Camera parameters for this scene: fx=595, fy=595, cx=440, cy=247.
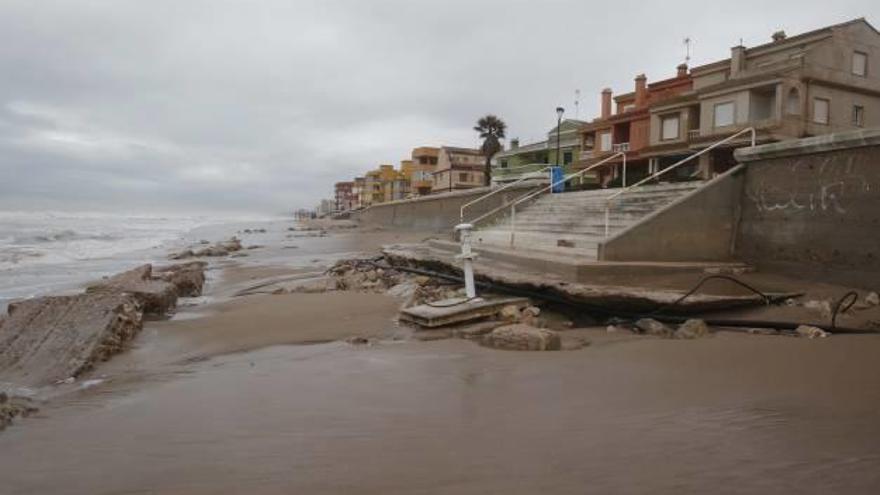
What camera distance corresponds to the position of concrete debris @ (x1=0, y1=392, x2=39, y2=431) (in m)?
4.08

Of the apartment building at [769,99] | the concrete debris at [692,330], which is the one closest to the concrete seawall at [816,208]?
the concrete debris at [692,330]

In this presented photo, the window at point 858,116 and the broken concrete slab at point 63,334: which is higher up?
the window at point 858,116

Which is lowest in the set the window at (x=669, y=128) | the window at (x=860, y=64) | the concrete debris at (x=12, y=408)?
the concrete debris at (x=12, y=408)

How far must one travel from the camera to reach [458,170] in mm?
70125

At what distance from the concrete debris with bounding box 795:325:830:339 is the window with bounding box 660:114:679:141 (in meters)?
29.8

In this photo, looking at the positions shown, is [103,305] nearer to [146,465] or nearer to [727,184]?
[146,465]

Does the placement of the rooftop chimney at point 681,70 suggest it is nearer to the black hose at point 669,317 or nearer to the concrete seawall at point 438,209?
the concrete seawall at point 438,209

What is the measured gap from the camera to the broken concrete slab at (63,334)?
5598 mm

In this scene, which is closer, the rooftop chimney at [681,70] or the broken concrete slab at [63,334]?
the broken concrete slab at [63,334]

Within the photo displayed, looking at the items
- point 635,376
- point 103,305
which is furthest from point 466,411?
point 103,305

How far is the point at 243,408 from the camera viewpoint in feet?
13.7

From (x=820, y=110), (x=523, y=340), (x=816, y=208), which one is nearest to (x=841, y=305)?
(x=816, y=208)

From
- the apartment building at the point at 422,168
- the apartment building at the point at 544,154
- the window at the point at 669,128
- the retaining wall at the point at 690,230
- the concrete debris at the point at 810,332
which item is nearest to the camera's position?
the concrete debris at the point at 810,332

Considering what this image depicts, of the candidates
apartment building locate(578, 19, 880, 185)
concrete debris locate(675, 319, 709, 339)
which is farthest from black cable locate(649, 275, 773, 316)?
apartment building locate(578, 19, 880, 185)
